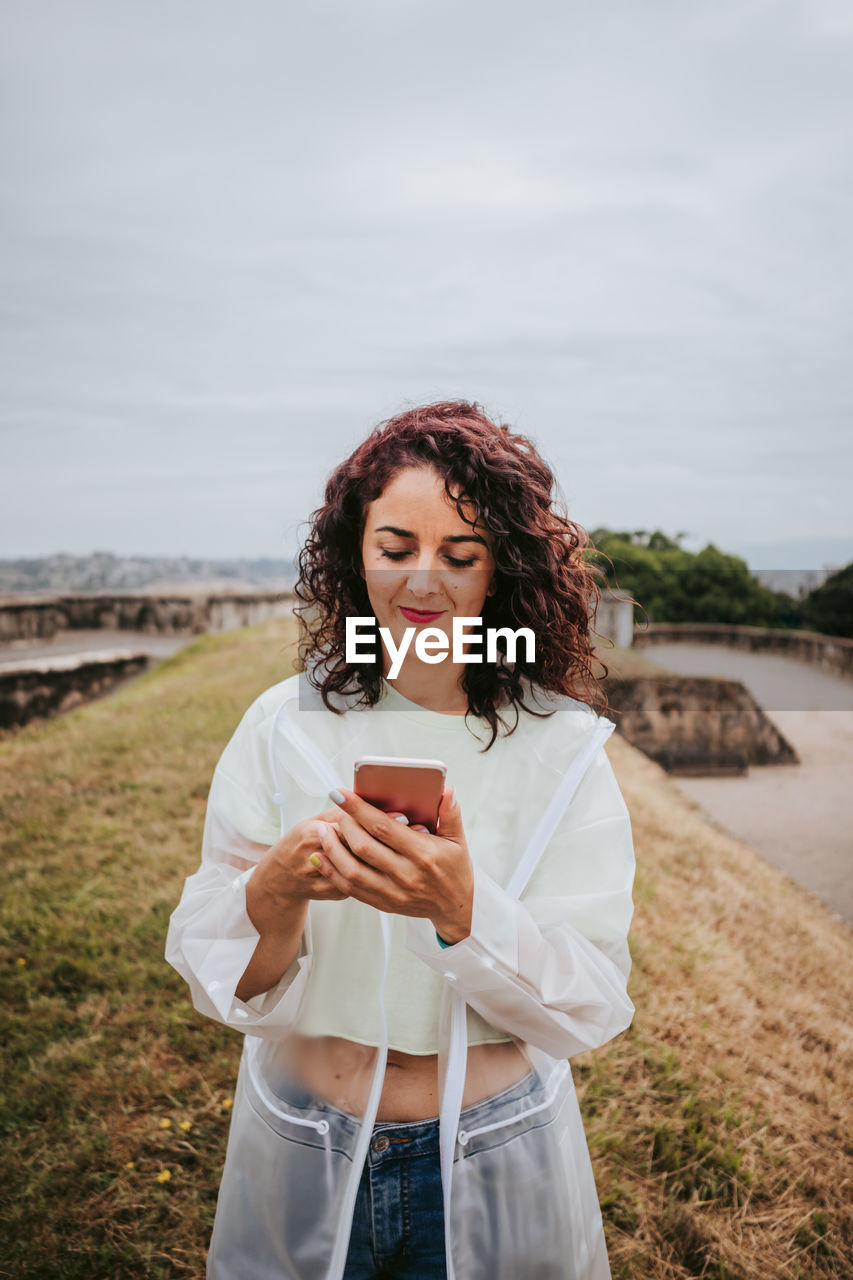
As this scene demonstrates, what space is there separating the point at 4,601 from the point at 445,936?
12301mm

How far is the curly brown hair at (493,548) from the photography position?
1504 millimetres

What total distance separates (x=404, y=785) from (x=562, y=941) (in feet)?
1.32

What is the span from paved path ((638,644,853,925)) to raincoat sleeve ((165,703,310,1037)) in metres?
6.63

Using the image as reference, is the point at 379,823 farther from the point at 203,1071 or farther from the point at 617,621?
the point at 617,621

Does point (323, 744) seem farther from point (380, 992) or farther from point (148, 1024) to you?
point (148, 1024)

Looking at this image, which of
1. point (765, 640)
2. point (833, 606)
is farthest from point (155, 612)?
point (833, 606)

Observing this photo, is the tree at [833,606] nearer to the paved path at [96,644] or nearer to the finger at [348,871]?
the paved path at [96,644]

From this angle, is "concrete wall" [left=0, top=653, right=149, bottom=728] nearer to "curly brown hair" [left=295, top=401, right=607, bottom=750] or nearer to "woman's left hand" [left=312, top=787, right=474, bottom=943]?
"curly brown hair" [left=295, top=401, right=607, bottom=750]

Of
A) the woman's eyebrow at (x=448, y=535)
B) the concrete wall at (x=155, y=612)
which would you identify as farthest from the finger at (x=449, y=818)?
the concrete wall at (x=155, y=612)

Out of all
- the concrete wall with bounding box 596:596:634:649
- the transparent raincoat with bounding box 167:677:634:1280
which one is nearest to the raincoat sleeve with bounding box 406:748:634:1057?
the transparent raincoat with bounding box 167:677:634:1280

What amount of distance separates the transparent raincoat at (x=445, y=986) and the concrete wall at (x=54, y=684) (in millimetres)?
7906

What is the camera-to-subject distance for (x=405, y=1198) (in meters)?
1.38

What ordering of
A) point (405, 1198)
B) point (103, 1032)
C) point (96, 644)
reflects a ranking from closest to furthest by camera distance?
1. point (405, 1198)
2. point (103, 1032)
3. point (96, 644)

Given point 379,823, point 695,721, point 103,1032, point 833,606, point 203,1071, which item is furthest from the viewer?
point 833,606
